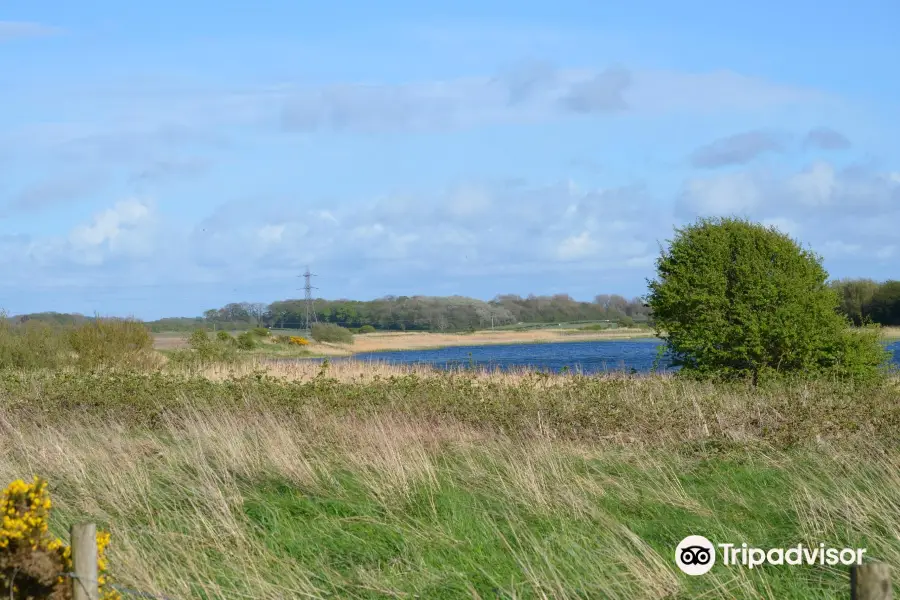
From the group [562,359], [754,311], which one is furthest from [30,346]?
[562,359]

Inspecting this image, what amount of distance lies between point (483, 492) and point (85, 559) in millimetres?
4899

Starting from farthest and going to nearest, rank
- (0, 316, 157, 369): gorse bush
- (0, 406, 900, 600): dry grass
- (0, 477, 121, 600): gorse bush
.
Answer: (0, 316, 157, 369): gorse bush → (0, 406, 900, 600): dry grass → (0, 477, 121, 600): gorse bush

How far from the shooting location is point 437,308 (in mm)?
142625

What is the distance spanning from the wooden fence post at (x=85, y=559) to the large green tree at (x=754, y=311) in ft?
52.7

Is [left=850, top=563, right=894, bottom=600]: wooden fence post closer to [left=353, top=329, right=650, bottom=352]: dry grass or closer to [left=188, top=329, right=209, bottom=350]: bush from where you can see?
[left=188, top=329, right=209, bottom=350]: bush

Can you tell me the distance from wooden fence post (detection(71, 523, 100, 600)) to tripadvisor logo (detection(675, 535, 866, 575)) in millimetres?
3811

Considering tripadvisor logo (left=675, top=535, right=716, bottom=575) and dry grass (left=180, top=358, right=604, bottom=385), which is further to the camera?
dry grass (left=180, top=358, right=604, bottom=385)

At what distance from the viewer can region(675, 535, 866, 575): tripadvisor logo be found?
6328 mm

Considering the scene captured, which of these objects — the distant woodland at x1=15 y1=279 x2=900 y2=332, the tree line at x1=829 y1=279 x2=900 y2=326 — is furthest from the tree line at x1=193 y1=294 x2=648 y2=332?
the tree line at x1=829 y1=279 x2=900 y2=326

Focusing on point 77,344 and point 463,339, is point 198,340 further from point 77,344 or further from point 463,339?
point 463,339

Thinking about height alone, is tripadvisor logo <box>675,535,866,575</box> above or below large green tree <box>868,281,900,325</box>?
below

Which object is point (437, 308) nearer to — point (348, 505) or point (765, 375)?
point (765, 375)

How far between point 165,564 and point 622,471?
5.09 meters

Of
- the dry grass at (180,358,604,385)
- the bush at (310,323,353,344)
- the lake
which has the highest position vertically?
the bush at (310,323,353,344)
